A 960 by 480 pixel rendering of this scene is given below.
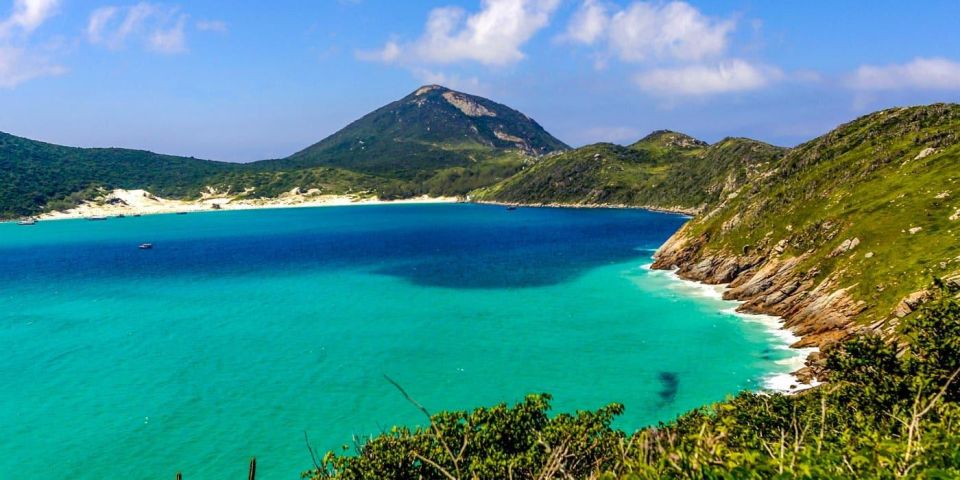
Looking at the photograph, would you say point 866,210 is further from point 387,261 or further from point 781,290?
point 387,261

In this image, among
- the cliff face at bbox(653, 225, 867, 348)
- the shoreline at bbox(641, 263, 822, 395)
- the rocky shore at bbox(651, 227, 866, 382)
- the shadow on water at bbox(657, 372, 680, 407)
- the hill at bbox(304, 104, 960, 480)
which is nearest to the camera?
the hill at bbox(304, 104, 960, 480)

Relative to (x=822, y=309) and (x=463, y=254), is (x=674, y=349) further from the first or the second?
(x=463, y=254)

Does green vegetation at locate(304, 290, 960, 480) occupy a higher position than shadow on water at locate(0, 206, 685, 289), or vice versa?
green vegetation at locate(304, 290, 960, 480)

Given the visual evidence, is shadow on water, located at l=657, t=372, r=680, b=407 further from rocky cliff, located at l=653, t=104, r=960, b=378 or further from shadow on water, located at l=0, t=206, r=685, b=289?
shadow on water, located at l=0, t=206, r=685, b=289

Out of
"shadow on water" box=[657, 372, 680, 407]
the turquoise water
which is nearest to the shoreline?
the turquoise water

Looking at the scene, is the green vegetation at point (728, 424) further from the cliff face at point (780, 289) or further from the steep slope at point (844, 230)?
the cliff face at point (780, 289)

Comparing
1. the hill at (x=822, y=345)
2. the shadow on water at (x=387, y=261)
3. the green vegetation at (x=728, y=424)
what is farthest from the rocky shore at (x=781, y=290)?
the green vegetation at (x=728, y=424)

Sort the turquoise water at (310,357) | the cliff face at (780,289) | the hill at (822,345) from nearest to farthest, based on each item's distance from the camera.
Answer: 1. the hill at (822,345)
2. the turquoise water at (310,357)
3. the cliff face at (780,289)
